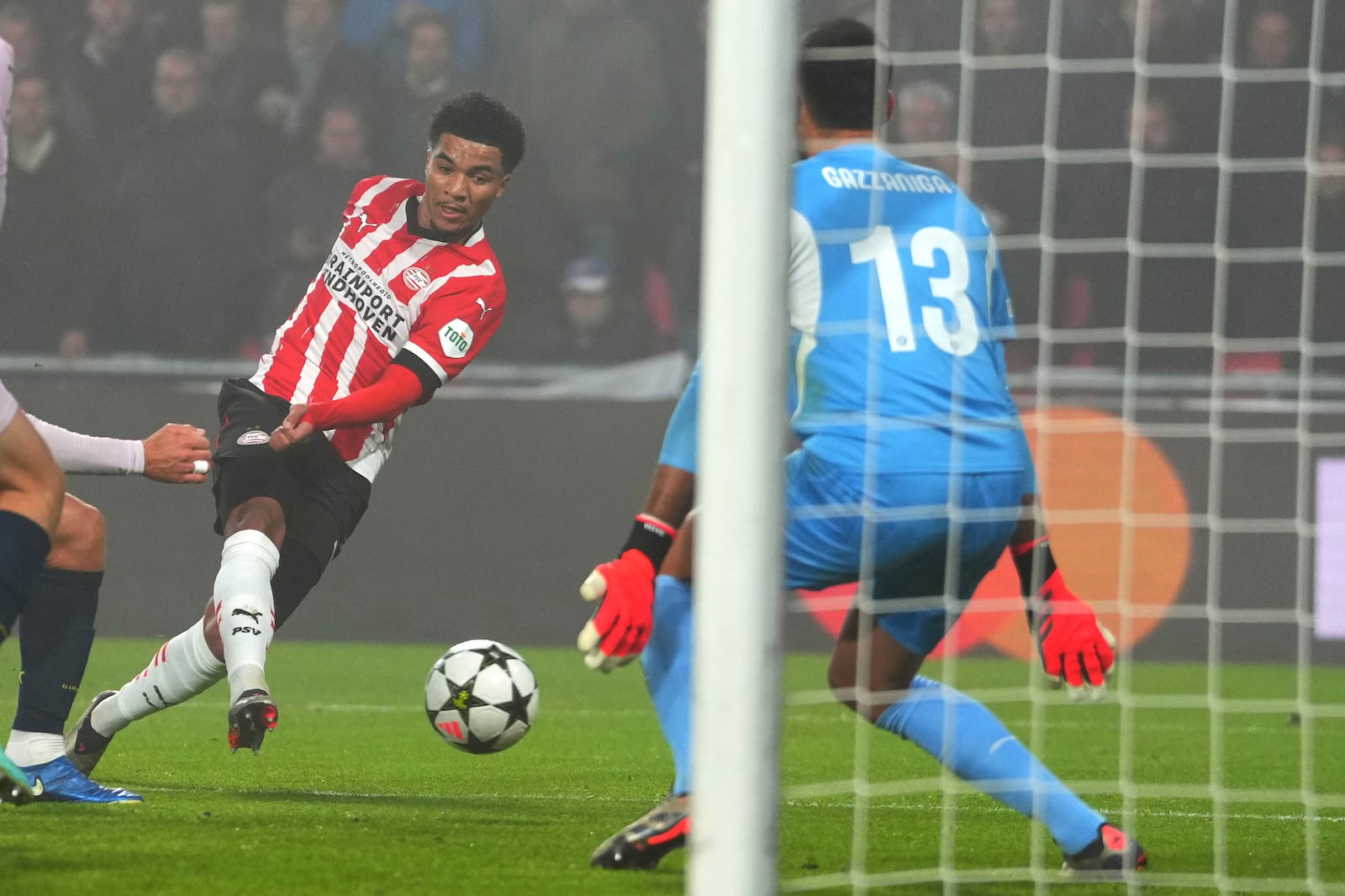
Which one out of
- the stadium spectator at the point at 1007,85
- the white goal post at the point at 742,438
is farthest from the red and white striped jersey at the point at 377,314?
the stadium spectator at the point at 1007,85

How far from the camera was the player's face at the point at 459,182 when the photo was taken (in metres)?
4.77

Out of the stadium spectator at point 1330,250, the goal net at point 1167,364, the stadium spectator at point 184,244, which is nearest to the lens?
the goal net at point 1167,364

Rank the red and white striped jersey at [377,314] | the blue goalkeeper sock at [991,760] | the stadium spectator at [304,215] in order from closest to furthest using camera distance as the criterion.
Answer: the blue goalkeeper sock at [991,760], the red and white striped jersey at [377,314], the stadium spectator at [304,215]

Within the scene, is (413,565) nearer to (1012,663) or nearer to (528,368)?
(528,368)

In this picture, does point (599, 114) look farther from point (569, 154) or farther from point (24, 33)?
point (24, 33)

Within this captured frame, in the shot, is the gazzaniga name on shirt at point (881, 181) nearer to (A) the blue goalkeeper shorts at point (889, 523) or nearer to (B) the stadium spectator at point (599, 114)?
(A) the blue goalkeeper shorts at point (889, 523)

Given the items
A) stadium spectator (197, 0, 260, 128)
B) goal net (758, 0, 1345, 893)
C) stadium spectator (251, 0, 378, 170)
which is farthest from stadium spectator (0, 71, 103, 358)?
goal net (758, 0, 1345, 893)

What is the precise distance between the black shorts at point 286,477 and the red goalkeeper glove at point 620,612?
178 centimetres

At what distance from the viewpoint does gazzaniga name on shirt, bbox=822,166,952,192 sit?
303 centimetres

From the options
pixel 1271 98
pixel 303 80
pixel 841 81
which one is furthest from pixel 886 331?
pixel 303 80

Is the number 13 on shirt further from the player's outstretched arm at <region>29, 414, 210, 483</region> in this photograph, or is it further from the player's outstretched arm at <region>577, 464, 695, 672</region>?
the player's outstretched arm at <region>29, 414, 210, 483</region>

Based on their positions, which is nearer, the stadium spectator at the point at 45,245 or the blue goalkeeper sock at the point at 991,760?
the blue goalkeeper sock at the point at 991,760

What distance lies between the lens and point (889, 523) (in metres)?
3.04

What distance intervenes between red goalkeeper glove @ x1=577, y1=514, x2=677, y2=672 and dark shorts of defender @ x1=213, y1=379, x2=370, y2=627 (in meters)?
1.71
